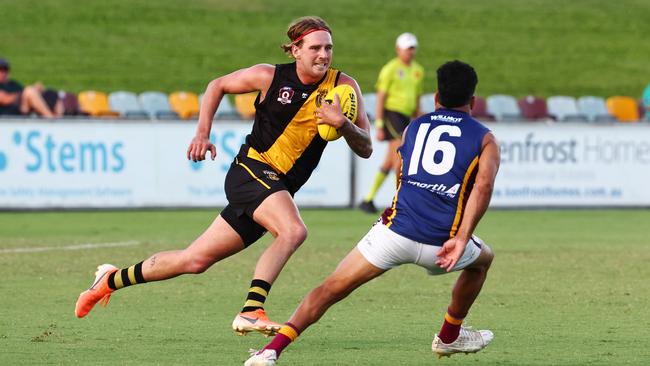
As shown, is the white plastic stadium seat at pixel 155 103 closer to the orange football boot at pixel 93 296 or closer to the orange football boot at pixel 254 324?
the orange football boot at pixel 93 296

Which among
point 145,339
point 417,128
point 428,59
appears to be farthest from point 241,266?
point 428,59

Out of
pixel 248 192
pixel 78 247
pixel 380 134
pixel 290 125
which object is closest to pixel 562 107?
pixel 380 134

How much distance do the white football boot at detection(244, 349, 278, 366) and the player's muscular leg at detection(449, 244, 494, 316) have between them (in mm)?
1280

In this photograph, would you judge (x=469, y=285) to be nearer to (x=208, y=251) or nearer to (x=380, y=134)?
(x=208, y=251)

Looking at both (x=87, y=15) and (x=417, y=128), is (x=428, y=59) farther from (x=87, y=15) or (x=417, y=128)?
(x=417, y=128)

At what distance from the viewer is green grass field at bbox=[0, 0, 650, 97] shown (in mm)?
35750

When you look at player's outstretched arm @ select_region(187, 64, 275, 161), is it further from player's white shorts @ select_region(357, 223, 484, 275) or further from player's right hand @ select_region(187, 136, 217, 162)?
player's white shorts @ select_region(357, 223, 484, 275)

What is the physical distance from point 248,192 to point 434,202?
1622 mm

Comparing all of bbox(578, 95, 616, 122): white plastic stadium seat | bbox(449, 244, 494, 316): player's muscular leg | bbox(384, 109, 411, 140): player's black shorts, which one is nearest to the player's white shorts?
bbox(449, 244, 494, 316): player's muscular leg

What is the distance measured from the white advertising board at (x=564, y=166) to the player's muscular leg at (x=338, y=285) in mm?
13134

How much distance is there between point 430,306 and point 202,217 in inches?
373

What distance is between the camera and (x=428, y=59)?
37.5m

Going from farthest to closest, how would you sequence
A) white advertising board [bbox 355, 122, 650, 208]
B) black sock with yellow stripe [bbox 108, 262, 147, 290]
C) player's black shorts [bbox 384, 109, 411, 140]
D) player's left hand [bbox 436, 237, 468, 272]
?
white advertising board [bbox 355, 122, 650, 208] < player's black shorts [bbox 384, 109, 411, 140] < black sock with yellow stripe [bbox 108, 262, 147, 290] < player's left hand [bbox 436, 237, 468, 272]

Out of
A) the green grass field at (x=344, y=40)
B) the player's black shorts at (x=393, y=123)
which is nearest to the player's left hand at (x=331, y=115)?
the player's black shorts at (x=393, y=123)
